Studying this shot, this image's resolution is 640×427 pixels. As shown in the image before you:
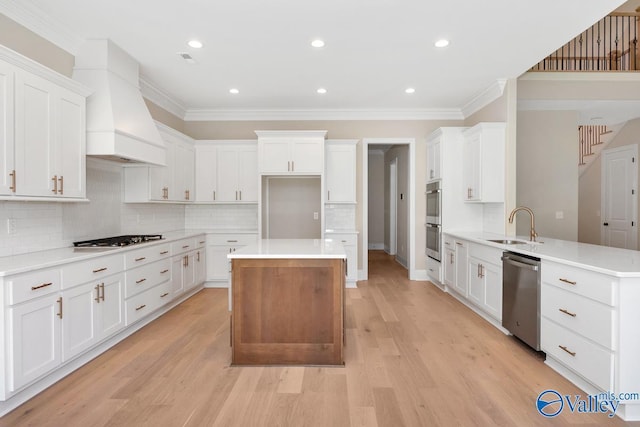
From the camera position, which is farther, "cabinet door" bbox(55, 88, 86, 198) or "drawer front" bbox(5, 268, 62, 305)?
"cabinet door" bbox(55, 88, 86, 198)

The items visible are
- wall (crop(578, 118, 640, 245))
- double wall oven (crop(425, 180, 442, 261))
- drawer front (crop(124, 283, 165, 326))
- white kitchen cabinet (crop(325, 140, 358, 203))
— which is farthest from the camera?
wall (crop(578, 118, 640, 245))

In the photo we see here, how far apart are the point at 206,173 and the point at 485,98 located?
429 cm

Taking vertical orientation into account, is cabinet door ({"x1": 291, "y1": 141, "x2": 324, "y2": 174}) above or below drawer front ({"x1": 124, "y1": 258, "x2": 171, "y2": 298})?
above

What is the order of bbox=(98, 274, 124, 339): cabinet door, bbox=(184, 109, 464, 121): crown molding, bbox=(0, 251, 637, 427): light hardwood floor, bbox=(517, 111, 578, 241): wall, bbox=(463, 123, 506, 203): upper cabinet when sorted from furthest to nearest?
bbox=(184, 109, 464, 121): crown molding → bbox=(517, 111, 578, 241): wall → bbox=(463, 123, 506, 203): upper cabinet → bbox=(98, 274, 124, 339): cabinet door → bbox=(0, 251, 637, 427): light hardwood floor

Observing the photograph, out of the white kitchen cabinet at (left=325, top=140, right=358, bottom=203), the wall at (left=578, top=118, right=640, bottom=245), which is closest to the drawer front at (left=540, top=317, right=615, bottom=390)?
the white kitchen cabinet at (left=325, top=140, right=358, bottom=203)

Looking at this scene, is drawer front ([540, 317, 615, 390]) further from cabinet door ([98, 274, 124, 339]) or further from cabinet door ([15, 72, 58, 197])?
cabinet door ([15, 72, 58, 197])

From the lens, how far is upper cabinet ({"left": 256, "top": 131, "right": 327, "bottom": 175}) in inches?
203

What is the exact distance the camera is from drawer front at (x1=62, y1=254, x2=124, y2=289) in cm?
247

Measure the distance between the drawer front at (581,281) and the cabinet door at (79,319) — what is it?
363cm

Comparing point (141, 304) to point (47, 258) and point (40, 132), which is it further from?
point (40, 132)

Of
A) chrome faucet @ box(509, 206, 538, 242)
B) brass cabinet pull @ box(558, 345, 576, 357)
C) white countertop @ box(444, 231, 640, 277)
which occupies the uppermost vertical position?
chrome faucet @ box(509, 206, 538, 242)

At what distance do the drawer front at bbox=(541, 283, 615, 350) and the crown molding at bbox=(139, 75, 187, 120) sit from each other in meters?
4.89

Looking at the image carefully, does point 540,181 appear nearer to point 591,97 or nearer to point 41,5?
point 591,97

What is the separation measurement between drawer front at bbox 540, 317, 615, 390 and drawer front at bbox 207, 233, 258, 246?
3810 mm
